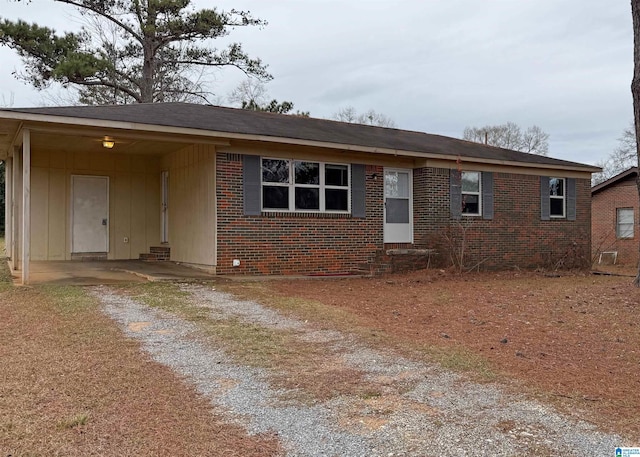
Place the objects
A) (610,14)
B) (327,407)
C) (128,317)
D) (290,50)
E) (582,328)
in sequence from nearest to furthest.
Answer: (327,407)
(582,328)
(128,317)
(610,14)
(290,50)

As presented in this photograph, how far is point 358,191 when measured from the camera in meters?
12.3

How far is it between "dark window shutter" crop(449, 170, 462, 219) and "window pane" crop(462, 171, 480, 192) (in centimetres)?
23

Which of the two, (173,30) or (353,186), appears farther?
(173,30)

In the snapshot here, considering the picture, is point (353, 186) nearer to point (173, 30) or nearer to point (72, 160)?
point (72, 160)

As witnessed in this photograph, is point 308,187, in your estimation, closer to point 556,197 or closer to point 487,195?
point 487,195

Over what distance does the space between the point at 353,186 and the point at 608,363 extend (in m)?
8.00

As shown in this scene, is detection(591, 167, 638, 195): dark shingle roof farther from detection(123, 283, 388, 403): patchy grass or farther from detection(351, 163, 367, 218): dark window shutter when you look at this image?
detection(123, 283, 388, 403): patchy grass

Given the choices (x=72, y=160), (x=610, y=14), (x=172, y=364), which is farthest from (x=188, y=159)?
(x=610, y=14)

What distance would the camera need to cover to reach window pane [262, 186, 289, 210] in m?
11.2

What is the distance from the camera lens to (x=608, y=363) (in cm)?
474

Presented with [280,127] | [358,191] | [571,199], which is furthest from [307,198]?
[571,199]

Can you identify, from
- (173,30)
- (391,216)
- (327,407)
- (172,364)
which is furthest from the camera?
(173,30)

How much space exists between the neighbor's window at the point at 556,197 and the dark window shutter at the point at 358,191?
242 inches

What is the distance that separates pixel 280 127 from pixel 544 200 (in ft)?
25.8
